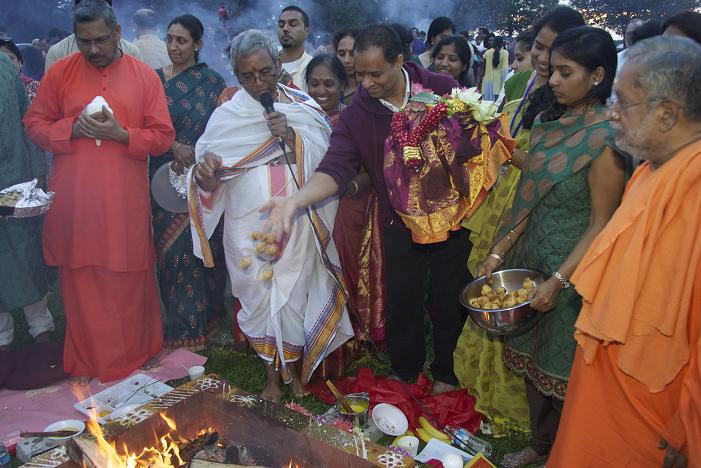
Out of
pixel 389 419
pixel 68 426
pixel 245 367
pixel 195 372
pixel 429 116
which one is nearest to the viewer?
pixel 429 116

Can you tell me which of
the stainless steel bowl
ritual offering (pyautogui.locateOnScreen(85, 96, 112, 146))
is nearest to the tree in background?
the stainless steel bowl

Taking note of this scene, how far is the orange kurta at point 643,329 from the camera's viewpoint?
1918 millimetres

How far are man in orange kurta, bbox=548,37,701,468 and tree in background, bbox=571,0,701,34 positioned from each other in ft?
83.5

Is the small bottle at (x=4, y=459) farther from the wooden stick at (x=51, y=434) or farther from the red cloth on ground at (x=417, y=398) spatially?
the red cloth on ground at (x=417, y=398)

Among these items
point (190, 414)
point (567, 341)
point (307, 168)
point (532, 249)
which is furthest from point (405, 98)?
point (190, 414)

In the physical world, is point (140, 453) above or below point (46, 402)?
above

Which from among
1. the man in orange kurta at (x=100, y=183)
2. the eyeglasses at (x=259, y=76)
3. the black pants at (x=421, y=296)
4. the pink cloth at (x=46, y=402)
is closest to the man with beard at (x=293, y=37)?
the man in orange kurta at (x=100, y=183)

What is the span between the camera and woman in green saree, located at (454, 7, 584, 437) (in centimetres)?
354

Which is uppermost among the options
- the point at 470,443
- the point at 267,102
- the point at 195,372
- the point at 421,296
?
the point at 267,102

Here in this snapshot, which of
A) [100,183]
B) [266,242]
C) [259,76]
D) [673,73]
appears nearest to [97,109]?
[100,183]

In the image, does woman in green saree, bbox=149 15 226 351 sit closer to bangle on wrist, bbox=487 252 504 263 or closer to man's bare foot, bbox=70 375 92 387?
man's bare foot, bbox=70 375 92 387

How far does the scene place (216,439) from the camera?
8.82 feet

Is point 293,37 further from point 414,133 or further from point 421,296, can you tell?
point 421,296

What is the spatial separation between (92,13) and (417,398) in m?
3.25
